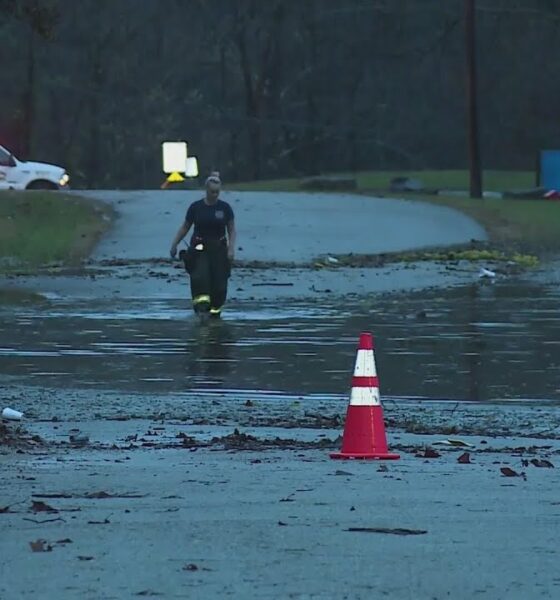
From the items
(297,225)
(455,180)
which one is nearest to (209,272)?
(297,225)

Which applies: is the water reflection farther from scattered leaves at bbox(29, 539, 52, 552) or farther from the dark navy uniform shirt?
scattered leaves at bbox(29, 539, 52, 552)

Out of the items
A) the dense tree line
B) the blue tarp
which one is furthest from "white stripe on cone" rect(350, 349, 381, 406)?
the dense tree line

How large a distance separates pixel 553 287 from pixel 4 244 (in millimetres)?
10146

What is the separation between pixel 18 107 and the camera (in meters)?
78.9

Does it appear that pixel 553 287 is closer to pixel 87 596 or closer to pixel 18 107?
pixel 87 596

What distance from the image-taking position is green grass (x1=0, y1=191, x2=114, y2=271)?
Answer: 101 ft

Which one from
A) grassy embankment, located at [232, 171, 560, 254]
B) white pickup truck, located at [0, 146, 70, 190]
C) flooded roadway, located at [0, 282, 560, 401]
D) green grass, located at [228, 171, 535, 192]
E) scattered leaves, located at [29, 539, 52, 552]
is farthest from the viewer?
green grass, located at [228, 171, 535, 192]

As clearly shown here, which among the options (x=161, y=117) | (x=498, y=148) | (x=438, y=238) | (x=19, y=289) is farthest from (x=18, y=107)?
(x=19, y=289)

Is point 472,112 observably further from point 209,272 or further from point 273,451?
point 273,451

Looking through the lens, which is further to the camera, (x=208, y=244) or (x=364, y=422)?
(x=208, y=244)

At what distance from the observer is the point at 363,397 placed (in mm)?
10734

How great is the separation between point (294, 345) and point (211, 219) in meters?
2.99

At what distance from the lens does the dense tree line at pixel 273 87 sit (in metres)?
74.9

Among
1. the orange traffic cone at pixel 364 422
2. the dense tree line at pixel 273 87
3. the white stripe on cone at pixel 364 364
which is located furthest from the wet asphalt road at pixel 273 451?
the dense tree line at pixel 273 87
